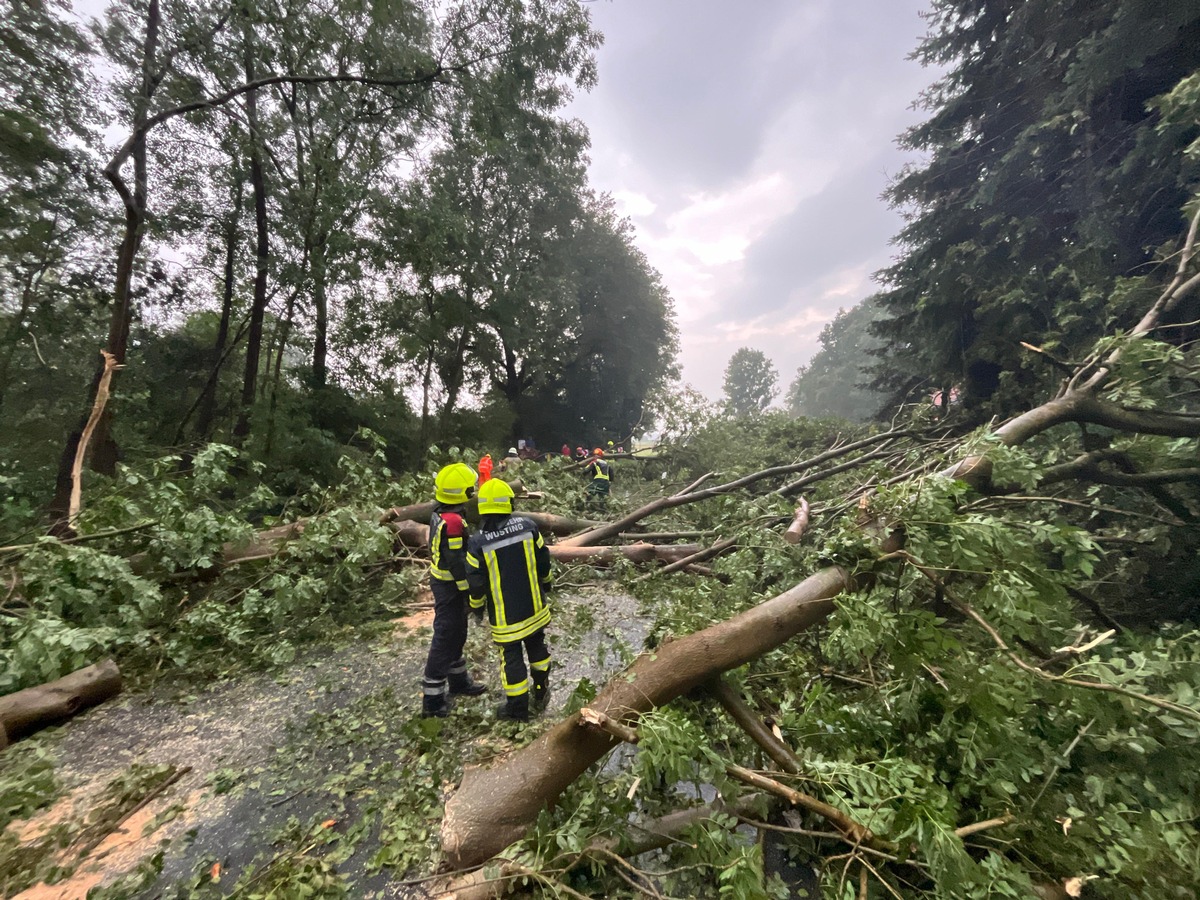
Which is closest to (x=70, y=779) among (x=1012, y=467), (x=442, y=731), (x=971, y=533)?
(x=442, y=731)

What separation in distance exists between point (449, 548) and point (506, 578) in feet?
1.32

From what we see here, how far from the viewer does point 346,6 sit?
7398mm

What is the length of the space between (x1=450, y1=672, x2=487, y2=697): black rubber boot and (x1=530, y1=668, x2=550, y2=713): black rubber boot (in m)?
0.42

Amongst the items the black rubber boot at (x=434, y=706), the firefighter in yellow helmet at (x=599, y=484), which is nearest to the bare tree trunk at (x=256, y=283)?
the firefighter in yellow helmet at (x=599, y=484)

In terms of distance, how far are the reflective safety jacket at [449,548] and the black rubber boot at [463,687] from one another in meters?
0.65

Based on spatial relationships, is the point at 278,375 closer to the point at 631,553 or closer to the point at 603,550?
the point at 603,550

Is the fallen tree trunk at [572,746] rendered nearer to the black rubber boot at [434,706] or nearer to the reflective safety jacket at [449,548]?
the black rubber boot at [434,706]

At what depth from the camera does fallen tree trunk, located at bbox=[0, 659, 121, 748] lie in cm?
246

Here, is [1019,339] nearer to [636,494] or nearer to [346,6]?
[636,494]

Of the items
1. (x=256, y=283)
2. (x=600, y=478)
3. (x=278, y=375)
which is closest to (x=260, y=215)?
(x=256, y=283)

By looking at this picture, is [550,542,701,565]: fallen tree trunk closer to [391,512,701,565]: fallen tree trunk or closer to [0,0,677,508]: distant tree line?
[391,512,701,565]: fallen tree trunk

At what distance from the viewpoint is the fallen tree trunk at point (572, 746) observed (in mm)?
1668

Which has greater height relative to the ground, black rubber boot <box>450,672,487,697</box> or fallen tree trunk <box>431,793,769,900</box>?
black rubber boot <box>450,672,487,697</box>

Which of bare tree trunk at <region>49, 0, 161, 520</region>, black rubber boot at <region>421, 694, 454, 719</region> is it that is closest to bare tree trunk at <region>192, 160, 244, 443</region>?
bare tree trunk at <region>49, 0, 161, 520</region>
